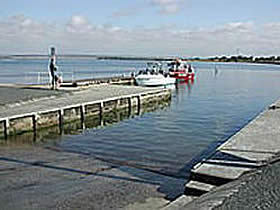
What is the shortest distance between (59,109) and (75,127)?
3.95ft

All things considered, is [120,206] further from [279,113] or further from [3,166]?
[279,113]

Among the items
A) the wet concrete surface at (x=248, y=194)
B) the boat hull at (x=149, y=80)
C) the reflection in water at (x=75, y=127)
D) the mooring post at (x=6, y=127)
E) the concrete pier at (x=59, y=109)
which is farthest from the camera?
the boat hull at (x=149, y=80)

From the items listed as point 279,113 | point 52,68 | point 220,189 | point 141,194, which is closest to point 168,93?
point 52,68

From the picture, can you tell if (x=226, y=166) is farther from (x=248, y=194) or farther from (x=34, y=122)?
(x=34, y=122)

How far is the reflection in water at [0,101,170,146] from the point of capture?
14.8 meters

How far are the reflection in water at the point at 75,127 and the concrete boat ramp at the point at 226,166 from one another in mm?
7780

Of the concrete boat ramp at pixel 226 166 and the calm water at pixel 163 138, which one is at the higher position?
the concrete boat ramp at pixel 226 166

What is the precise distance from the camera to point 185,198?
7.24 meters

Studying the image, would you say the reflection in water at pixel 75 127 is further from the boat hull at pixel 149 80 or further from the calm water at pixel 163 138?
the boat hull at pixel 149 80

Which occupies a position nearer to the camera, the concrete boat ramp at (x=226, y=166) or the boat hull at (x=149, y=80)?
the concrete boat ramp at (x=226, y=166)

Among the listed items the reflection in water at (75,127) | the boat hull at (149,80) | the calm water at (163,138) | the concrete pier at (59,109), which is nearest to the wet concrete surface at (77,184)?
the calm water at (163,138)

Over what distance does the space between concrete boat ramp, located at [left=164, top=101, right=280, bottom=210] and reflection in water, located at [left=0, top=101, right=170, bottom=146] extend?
7.78 m

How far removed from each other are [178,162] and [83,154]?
3209 mm

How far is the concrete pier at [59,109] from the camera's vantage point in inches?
601
